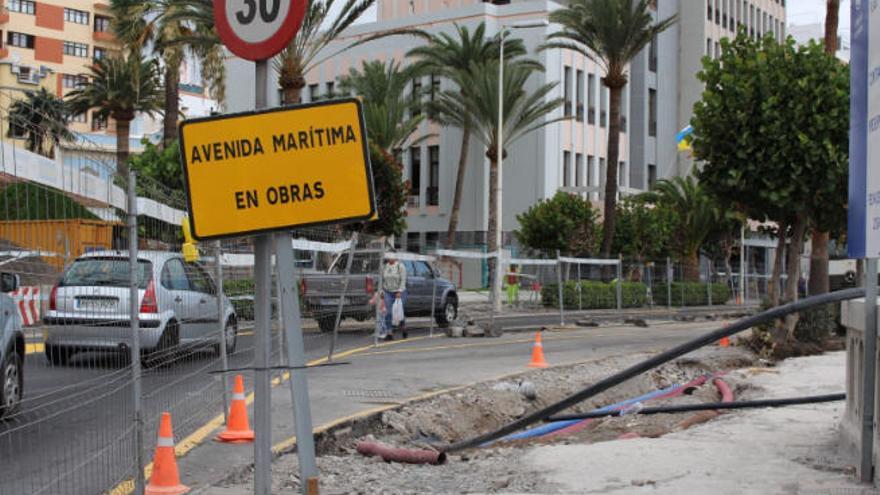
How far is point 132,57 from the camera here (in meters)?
33.1

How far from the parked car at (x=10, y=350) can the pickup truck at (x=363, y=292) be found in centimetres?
757

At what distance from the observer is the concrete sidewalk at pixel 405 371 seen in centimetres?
838

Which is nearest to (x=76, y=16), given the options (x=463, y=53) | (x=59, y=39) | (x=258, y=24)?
(x=59, y=39)

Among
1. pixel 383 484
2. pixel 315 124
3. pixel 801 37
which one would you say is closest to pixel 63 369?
pixel 315 124

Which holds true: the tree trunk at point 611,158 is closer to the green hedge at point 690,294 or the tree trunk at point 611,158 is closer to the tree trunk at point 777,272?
the green hedge at point 690,294

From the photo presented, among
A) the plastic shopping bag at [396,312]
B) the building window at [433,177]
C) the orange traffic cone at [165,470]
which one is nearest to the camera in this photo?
the orange traffic cone at [165,470]

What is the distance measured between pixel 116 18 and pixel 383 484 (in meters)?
26.6

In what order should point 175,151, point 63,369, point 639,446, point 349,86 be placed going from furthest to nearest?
point 349,86 < point 175,151 < point 639,446 < point 63,369

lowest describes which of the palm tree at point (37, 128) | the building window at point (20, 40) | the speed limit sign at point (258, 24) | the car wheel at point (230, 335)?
the car wheel at point (230, 335)

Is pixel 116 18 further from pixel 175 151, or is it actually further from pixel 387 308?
pixel 387 308

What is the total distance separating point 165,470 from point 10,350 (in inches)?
56.8

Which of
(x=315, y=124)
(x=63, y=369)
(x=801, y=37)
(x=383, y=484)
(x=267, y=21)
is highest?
(x=801, y=37)

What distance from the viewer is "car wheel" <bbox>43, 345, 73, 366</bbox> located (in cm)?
507

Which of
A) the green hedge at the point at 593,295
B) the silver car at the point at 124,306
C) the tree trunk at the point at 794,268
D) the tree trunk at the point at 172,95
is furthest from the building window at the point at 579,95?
the silver car at the point at 124,306
